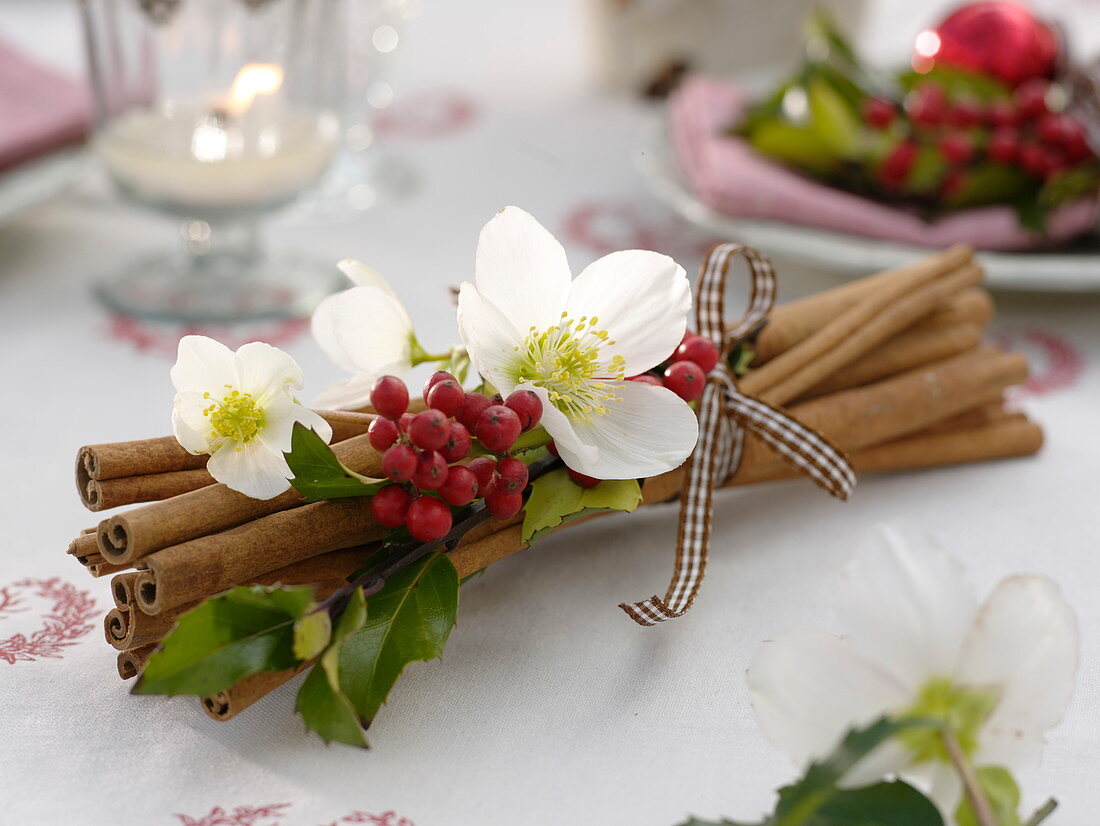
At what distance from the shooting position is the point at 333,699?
36 cm

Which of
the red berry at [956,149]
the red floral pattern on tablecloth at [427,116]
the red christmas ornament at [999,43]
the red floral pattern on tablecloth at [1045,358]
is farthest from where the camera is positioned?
the red floral pattern on tablecloth at [427,116]

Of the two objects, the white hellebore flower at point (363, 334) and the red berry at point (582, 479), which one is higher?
the white hellebore flower at point (363, 334)

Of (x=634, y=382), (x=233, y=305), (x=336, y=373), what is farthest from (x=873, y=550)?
(x=233, y=305)

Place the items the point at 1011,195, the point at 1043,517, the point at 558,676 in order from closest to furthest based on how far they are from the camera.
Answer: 1. the point at 558,676
2. the point at 1043,517
3. the point at 1011,195

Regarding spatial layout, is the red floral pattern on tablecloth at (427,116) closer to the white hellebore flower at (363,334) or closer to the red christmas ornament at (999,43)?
the red christmas ornament at (999,43)

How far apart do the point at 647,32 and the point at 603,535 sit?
0.69 metres

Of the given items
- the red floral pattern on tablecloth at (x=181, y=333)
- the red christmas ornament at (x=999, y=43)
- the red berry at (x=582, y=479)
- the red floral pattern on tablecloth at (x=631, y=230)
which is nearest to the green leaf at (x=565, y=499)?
the red berry at (x=582, y=479)

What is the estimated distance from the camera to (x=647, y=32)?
1085mm

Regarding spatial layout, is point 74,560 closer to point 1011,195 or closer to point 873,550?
point 873,550

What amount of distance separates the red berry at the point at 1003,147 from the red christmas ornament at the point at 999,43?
137 millimetres

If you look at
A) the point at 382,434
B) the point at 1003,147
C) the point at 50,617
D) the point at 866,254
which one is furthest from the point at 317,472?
the point at 1003,147

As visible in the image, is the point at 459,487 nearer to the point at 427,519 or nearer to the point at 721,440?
the point at 427,519

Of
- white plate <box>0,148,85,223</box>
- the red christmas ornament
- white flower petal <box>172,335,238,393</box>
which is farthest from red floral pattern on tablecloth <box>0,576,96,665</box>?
the red christmas ornament

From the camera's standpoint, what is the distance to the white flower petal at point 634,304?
432 mm
